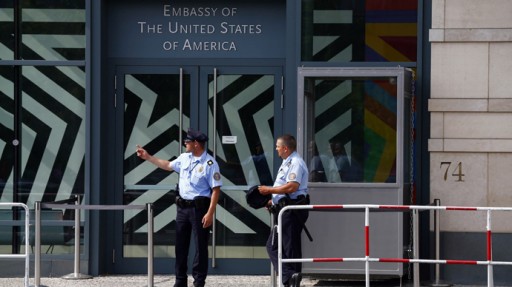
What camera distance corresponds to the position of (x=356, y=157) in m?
14.3

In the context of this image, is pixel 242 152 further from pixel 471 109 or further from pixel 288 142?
pixel 471 109

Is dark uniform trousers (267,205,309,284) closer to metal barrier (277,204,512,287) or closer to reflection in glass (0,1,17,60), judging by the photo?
metal barrier (277,204,512,287)

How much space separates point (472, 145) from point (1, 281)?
19.1 ft

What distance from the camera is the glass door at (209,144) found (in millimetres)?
15234

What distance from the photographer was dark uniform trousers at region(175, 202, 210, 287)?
1334 cm

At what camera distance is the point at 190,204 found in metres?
13.4

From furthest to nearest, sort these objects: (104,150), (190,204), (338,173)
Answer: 1. (104,150)
2. (338,173)
3. (190,204)

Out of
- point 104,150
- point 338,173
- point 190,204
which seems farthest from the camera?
point 104,150

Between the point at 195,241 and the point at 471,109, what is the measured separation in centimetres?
363

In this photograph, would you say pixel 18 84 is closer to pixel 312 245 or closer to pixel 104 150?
pixel 104 150

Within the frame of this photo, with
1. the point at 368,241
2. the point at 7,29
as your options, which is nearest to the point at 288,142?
the point at 368,241

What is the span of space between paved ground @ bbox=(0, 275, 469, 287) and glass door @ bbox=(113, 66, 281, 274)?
355mm

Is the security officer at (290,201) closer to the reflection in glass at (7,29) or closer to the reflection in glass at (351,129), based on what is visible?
the reflection in glass at (351,129)

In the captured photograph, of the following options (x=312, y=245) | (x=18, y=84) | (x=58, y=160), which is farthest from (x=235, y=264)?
(x=18, y=84)
